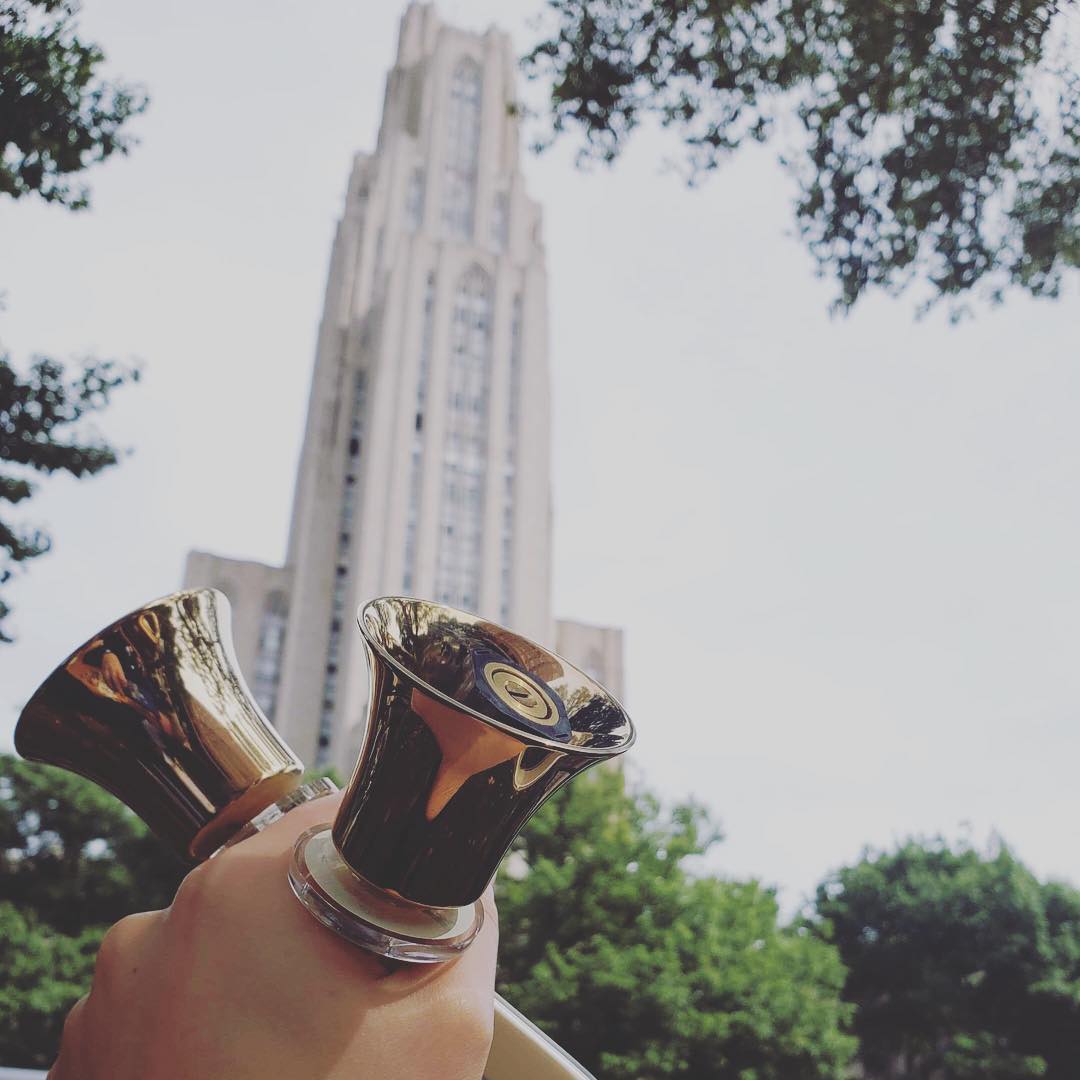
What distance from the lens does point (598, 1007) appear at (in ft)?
31.1

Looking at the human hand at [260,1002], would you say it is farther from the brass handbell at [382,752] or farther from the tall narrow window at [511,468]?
the tall narrow window at [511,468]

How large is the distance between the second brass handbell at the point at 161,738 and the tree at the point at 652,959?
28.9 ft

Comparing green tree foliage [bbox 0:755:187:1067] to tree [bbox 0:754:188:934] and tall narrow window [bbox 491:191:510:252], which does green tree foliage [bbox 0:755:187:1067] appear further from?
tall narrow window [bbox 491:191:510:252]

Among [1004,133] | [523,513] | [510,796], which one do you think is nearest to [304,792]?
[510,796]

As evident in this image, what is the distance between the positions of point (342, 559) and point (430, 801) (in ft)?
113

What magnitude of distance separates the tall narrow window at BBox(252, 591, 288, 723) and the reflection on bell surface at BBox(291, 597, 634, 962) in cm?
3302

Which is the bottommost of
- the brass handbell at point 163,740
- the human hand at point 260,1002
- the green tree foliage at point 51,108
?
the human hand at point 260,1002

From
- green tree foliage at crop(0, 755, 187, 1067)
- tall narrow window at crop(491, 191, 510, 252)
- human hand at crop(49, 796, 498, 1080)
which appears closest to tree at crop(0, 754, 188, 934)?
green tree foliage at crop(0, 755, 187, 1067)

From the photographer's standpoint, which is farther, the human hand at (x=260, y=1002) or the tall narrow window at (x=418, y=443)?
the tall narrow window at (x=418, y=443)

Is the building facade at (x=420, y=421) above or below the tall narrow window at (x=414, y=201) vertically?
below

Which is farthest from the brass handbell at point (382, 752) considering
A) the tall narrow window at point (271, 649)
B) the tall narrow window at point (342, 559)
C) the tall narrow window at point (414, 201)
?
the tall narrow window at point (414, 201)

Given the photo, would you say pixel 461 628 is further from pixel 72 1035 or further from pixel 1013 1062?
pixel 1013 1062

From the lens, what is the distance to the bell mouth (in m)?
1.00

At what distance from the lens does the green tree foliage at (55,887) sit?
11.0 m
